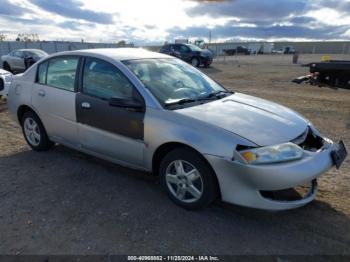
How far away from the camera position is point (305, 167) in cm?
A: 300

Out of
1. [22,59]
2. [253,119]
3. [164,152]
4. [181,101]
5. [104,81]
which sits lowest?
[164,152]

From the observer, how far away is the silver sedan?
2971mm

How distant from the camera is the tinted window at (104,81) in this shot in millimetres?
3788

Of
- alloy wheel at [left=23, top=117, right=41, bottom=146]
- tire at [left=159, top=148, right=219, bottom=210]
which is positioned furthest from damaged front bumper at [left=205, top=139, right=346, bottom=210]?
alloy wheel at [left=23, top=117, right=41, bottom=146]

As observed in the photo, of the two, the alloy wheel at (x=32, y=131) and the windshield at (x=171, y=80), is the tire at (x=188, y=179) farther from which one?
the alloy wheel at (x=32, y=131)

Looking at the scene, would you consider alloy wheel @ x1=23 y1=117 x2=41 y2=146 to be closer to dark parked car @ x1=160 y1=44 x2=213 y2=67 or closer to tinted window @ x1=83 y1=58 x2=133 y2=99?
tinted window @ x1=83 y1=58 x2=133 y2=99

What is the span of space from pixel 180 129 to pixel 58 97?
6.87ft

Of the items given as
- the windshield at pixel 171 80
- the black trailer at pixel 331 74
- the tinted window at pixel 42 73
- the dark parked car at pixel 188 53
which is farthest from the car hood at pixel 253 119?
the dark parked car at pixel 188 53

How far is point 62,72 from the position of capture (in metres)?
4.57

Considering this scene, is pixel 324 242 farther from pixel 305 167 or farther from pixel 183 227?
pixel 183 227

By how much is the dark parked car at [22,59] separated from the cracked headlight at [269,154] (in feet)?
58.2

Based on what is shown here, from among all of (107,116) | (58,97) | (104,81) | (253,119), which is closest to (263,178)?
(253,119)

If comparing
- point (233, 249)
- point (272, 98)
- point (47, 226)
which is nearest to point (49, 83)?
point (47, 226)

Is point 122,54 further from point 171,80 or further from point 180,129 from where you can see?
point 180,129
